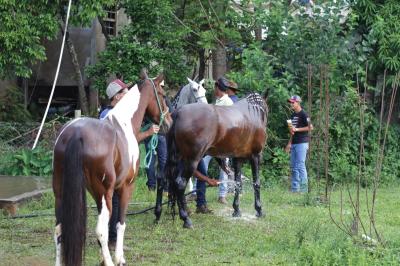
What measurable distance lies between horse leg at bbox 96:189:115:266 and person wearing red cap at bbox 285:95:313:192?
6.53 meters

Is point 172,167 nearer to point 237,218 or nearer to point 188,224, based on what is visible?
point 188,224

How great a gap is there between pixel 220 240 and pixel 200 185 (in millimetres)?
1802

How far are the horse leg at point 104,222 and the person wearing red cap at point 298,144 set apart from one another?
6526mm

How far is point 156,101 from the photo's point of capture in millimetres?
7551

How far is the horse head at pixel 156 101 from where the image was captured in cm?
745

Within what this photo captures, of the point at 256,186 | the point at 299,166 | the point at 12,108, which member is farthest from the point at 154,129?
the point at 12,108

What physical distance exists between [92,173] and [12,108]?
39.8ft

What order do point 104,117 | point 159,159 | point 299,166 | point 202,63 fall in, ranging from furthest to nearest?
point 202,63
point 299,166
point 159,159
point 104,117

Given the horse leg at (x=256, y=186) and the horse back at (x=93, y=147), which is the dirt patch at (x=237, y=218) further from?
the horse back at (x=93, y=147)

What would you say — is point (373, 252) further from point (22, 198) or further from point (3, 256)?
point (22, 198)

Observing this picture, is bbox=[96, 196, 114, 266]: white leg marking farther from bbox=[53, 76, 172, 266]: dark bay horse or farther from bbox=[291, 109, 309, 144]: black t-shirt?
bbox=[291, 109, 309, 144]: black t-shirt

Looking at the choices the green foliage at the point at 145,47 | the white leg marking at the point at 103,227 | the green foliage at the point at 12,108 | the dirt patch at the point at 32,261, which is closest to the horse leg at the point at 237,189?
the dirt patch at the point at 32,261

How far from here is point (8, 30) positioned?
43.1 ft

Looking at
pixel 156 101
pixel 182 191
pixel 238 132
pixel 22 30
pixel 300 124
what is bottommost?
pixel 182 191
